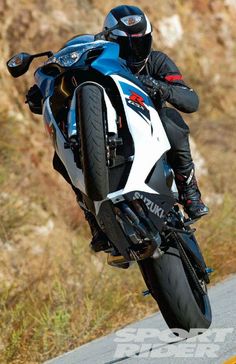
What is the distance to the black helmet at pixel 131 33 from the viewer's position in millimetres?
4828

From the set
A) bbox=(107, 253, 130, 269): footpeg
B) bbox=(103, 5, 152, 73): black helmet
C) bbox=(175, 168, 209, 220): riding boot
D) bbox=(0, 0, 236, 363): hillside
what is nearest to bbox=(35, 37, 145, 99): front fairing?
bbox=(103, 5, 152, 73): black helmet

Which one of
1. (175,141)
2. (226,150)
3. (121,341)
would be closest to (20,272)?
(121,341)

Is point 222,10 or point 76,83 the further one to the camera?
point 222,10

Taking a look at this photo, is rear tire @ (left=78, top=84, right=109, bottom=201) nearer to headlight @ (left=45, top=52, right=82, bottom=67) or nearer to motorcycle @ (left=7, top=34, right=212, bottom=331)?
motorcycle @ (left=7, top=34, right=212, bottom=331)

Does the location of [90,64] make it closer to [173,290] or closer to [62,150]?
[62,150]

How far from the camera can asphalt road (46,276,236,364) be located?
4551 millimetres

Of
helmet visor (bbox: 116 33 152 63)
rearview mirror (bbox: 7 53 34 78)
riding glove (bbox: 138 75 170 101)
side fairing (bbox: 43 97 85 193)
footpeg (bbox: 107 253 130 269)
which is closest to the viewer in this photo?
side fairing (bbox: 43 97 85 193)

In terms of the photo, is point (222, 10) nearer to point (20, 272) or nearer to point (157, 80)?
point (20, 272)

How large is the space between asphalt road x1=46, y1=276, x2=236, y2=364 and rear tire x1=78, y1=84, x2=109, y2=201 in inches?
40.4

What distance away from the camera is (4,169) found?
33.0 feet

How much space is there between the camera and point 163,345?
16.7 ft

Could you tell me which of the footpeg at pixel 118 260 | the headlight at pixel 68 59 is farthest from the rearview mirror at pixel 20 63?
the footpeg at pixel 118 260

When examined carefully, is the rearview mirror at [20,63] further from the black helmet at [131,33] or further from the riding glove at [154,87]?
the riding glove at [154,87]

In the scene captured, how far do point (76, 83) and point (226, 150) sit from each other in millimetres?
11063
